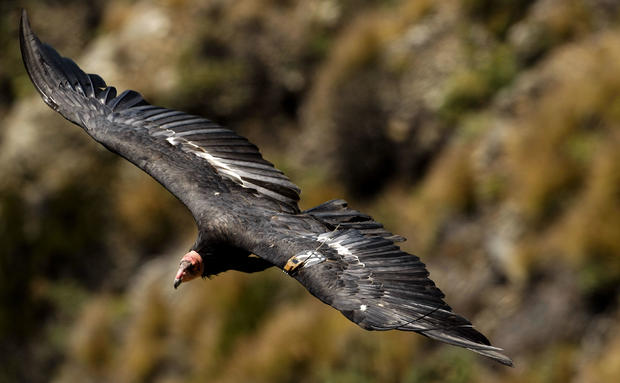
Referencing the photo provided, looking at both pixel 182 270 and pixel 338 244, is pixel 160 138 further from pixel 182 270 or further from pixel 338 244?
pixel 338 244

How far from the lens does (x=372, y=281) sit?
625cm

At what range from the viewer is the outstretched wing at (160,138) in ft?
26.0

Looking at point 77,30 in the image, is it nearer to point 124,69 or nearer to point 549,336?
point 124,69

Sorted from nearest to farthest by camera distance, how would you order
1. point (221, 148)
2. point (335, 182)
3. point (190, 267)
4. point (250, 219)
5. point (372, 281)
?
1. point (372, 281)
2. point (250, 219)
3. point (190, 267)
4. point (221, 148)
5. point (335, 182)

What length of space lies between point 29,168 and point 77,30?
13.8 feet

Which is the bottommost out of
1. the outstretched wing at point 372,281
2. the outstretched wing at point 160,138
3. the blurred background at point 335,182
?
the outstretched wing at point 372,281

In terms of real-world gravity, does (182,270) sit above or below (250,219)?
below

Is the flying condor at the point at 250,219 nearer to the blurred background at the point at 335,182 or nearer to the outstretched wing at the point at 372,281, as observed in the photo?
the outstretched wing at the point at 372,281

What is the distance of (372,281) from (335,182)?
32.8ft

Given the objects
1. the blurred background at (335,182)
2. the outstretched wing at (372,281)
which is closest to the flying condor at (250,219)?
the outstretched wing at (372,281)

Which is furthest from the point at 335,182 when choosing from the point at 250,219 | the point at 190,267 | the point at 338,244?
the point at 338,244

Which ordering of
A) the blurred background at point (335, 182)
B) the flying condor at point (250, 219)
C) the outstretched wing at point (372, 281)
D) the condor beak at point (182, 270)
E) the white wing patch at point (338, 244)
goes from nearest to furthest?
the outstretched wing at point (372, 281) < the flying condor at point (250, 219) < the white wing patch at point (338, 244) < the condor beak at point (182, 270) < the blurred background at point (335, 182)

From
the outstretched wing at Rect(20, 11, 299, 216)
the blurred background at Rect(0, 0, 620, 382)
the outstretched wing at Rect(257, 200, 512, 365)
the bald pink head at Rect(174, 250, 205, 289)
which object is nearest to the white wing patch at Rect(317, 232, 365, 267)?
the outstretched wing at Rect(257, 200, 512, 365)

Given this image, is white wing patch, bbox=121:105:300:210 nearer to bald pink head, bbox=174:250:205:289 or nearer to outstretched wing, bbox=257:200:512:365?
bald pink head, bbox=174:250:205:289
